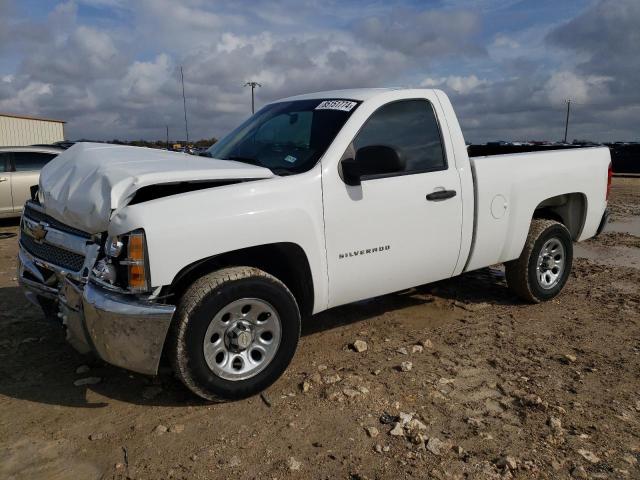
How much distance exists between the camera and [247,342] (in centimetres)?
337

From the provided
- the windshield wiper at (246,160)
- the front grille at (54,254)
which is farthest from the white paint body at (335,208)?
the windshield wiper at (246,160)

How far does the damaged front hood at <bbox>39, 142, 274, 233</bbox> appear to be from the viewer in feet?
10.0

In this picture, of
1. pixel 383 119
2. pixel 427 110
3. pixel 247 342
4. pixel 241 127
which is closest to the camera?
pixel 247 342

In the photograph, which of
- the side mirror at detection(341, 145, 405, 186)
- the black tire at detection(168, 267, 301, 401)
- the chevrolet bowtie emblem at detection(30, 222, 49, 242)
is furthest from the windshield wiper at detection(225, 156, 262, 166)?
the chevrolet bowtie emblem at detection(30, 222, 49, 242)

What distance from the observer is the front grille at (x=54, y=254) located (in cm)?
330

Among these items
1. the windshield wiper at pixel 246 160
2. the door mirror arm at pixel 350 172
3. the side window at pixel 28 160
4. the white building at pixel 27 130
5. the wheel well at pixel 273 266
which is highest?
the white building at pixel 27 130

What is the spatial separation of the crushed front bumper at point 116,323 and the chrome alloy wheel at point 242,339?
0.31 m

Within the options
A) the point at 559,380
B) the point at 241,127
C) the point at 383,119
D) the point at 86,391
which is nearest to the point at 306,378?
the point at 86,391

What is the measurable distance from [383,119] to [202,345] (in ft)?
6.88

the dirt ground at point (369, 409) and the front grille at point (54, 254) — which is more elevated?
the front grille at point (54, 254)

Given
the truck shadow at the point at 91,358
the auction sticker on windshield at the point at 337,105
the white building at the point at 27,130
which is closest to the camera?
the truck shadow at the point at 91,358

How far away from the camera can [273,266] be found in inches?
146

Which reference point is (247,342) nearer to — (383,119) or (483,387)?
(483,387)

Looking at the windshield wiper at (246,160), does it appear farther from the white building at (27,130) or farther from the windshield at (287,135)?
the white building at (27,130)
